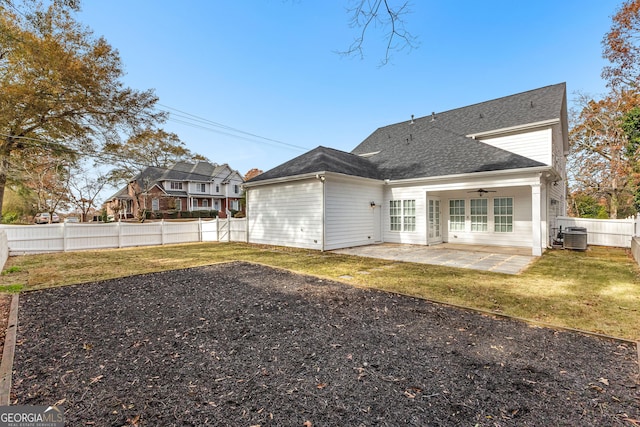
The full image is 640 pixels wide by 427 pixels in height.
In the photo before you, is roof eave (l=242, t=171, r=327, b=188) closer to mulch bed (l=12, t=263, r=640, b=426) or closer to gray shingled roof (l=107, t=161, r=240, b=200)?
mulch bed (l=12, t=263, r=640, b=426)

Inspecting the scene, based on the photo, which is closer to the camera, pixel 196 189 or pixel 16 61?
pixel 16 61

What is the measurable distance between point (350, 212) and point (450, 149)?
599 cm

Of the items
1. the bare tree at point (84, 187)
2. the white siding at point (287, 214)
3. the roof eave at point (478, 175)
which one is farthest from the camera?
the bare tree at point (84, 187)

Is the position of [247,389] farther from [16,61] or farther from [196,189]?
[196,189]

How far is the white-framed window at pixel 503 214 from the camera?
1193cm

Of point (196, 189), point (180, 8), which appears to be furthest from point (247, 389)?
point (196, 189)

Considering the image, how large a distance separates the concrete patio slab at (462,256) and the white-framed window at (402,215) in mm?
1151

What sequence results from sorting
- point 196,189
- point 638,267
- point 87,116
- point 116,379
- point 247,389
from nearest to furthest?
1. point 247,389
2. point 116,379
3. point 638,267
4. point 87,116
5. point 196,189

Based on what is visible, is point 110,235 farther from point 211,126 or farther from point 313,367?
point 313,367

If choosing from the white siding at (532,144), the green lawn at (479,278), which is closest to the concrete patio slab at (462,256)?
the green lawn at (479,278)

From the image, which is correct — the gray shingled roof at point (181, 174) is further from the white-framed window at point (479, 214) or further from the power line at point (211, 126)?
the white-framed window at point (479, 214)

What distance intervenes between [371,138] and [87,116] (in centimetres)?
1689

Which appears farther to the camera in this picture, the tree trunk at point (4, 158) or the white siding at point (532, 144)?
the tree trunk at point (4, 158)

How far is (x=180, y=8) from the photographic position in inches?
243
